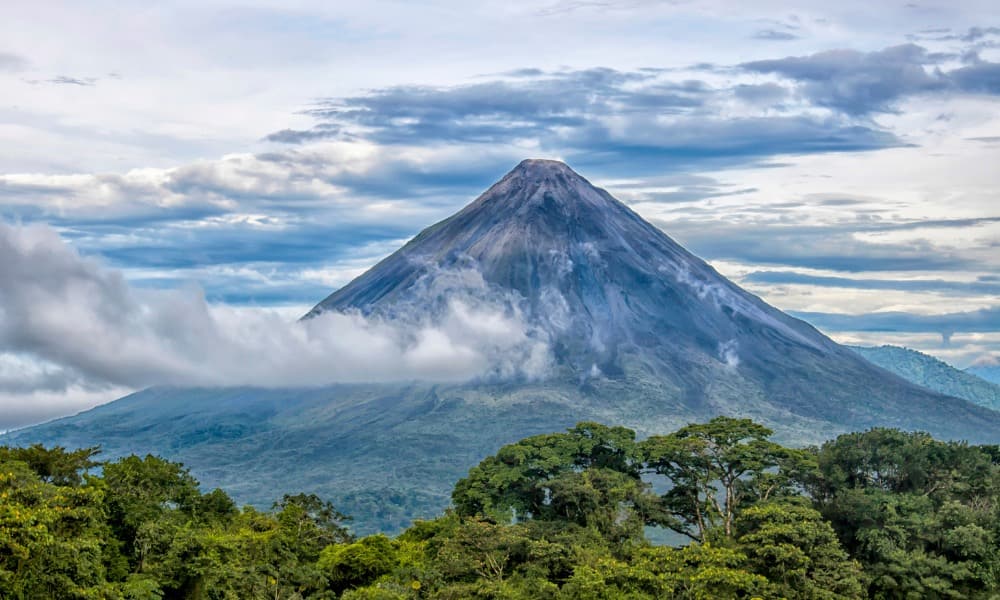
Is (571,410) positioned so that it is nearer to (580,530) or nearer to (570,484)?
(570,484)

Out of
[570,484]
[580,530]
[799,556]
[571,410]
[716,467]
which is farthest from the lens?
[571,410]

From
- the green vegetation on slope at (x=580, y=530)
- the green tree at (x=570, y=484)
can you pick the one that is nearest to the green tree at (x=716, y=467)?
the green vegetation on slope at (x=580, y=530)

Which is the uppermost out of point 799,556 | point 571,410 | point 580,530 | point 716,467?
point 716,467

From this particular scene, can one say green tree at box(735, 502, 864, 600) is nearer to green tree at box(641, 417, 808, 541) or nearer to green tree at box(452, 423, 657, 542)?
green tree at box(641, 417, 808, 541)

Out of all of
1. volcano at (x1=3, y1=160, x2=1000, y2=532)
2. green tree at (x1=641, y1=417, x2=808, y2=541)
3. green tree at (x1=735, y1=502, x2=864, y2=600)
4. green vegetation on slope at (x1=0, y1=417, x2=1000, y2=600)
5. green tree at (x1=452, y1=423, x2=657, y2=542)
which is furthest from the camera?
volcano at (x1=3, y1=160, x2=1000, y2=532)

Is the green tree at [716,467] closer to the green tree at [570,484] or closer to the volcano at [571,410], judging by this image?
the green tree at [570,484]

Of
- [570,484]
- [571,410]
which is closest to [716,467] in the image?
[570,484]

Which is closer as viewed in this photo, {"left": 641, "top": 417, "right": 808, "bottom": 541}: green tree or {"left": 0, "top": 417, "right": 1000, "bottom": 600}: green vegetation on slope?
{"left": 0, "top": 417, "right": 1000, "bottom": 600}: green vegetation on slope

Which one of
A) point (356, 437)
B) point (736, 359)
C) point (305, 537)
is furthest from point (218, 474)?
point (305, 537)

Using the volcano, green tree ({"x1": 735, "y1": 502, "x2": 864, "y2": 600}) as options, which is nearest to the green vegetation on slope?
green tree ({"x1": 735, "y1": 502, "x2": 864, "y2": 600})
